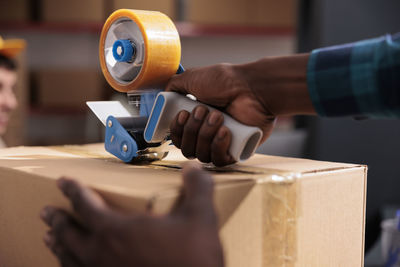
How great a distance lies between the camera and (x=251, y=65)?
0.74 meters

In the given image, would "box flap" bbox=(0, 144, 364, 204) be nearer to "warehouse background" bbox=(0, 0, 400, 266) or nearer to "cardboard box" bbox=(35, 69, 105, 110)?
"warehouse background" bbox=(0, 0, 400, 266)

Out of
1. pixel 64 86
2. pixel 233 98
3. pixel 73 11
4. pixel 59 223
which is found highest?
pixel 73 11

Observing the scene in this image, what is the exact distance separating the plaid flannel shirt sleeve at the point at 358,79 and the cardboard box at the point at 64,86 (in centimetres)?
257

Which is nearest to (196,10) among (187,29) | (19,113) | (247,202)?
(187,29)

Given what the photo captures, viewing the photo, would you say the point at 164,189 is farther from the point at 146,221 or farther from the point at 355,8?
the point at 355,8

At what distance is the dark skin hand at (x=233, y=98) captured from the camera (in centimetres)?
69

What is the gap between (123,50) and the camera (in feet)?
2.44

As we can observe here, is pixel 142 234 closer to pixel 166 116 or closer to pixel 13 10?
pixel 166 116

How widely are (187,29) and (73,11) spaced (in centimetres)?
77

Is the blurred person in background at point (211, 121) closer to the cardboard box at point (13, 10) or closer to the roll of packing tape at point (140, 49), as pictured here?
the roll of packing tape at point (140, 49)

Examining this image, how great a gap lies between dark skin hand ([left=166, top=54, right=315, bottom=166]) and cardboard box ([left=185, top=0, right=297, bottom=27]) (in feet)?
8.13

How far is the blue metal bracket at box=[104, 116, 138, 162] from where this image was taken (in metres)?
0.74

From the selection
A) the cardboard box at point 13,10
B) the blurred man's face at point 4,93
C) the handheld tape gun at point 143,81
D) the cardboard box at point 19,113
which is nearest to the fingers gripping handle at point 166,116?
the handheld tape gun at point 143,81

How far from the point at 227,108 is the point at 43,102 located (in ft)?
8.46
